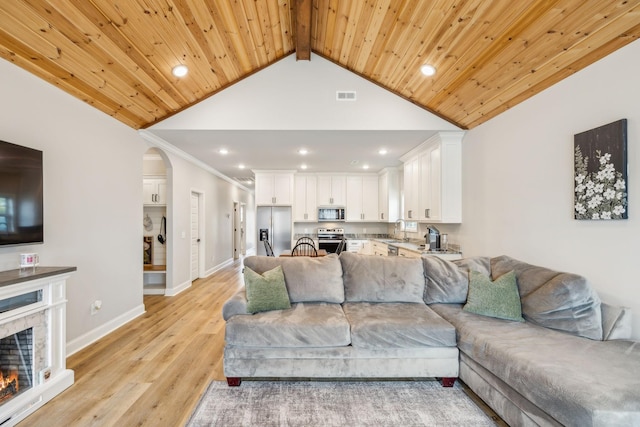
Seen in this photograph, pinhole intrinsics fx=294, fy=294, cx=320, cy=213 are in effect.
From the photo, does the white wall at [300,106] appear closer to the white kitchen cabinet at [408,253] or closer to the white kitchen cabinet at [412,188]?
the white kitchen cabinet at [412,188]


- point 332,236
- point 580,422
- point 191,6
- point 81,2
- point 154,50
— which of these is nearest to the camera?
point 580,422

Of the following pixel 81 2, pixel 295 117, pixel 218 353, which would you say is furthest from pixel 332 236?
pixel 81 2

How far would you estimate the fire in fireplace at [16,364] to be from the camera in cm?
192

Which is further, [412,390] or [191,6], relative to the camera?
[191,6]

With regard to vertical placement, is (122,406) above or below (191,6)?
below

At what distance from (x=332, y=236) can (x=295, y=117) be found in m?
3.83

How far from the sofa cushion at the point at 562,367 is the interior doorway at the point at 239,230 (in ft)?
26.4

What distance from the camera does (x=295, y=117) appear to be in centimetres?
394

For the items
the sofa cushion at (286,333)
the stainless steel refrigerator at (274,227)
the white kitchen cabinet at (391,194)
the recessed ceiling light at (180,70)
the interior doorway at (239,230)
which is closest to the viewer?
the sofa cushion at (286,333)

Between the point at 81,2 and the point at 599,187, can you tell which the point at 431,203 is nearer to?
the point at 599,187

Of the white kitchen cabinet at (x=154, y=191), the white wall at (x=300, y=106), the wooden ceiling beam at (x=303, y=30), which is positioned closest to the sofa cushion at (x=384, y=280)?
the white wall at (x=300, y=106)

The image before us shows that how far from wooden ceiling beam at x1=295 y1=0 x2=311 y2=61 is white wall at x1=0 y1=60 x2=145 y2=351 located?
7.93 feet

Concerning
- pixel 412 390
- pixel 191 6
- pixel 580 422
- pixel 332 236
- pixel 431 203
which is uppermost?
pixel 191 6

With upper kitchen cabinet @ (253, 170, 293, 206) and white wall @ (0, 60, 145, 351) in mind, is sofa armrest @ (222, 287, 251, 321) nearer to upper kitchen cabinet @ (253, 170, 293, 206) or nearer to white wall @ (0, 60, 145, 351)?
white wall @ (0, 60, 145, 351)
